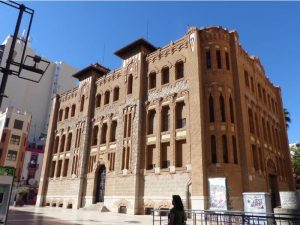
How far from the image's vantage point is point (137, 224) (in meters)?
14.3

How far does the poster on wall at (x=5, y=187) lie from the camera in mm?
9078

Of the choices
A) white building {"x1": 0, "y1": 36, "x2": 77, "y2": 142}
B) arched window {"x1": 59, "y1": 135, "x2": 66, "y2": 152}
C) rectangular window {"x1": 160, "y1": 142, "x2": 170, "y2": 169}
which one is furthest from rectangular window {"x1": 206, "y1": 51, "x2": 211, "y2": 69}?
white building {"x1": 0, "y1": 36, "x2": 77, "y2": 142}

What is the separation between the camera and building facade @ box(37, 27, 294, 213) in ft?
64.8

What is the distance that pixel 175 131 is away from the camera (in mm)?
21938

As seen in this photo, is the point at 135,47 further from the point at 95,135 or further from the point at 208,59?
the point at 95,135

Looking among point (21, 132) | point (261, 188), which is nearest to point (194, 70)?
point (261, 188)

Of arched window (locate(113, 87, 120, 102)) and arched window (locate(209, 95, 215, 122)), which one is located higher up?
arched window (locate(113, 87, 120, 102))

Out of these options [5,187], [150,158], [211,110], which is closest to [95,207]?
[150,158]

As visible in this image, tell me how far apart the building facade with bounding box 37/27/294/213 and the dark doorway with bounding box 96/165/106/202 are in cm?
11

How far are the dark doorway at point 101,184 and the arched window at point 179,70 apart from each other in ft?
40.7

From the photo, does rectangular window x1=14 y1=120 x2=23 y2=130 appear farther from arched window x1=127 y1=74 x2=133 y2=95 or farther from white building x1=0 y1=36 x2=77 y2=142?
arched window x1=127 y1=74 x2=133 y2=95

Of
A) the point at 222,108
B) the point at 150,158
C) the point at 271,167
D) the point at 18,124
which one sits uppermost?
the point at 18,124

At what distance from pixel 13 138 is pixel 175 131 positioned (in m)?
43.3

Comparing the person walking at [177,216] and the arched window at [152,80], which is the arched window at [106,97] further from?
the person walking at [177,216]
